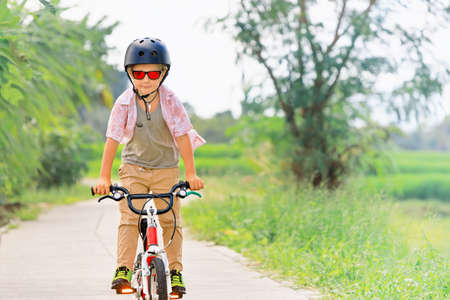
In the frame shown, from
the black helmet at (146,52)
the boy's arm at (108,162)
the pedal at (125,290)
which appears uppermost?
the black helmet at (146,52)

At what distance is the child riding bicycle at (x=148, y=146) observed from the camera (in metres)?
4.91

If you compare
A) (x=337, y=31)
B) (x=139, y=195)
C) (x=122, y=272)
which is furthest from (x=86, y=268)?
(x=337, y=31)

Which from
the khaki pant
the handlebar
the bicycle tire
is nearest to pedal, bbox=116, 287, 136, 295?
the khaki pant

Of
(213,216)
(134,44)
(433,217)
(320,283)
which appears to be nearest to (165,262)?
(134,44)

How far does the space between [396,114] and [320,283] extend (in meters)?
7.18

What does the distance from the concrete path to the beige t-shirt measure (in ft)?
4.82

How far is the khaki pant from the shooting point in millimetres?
4971

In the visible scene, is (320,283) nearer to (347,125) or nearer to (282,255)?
(282,255)

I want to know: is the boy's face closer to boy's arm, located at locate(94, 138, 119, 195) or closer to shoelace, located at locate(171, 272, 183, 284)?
boy's arm, located at locate(94, 138, 119, 195)

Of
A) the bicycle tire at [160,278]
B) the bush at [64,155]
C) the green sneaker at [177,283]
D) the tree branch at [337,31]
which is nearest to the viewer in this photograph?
the bicycle tire at [160,278]

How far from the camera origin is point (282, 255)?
7496mm

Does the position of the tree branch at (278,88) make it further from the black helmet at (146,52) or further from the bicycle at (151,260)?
the bicycle at (151,260)

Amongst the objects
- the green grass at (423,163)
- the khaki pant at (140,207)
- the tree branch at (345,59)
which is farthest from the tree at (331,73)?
the green grass at (423,163)

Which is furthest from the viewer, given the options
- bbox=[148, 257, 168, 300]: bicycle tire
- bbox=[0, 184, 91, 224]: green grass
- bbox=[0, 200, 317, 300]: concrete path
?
bbox=[0, 184, 91, 224]: green grass
